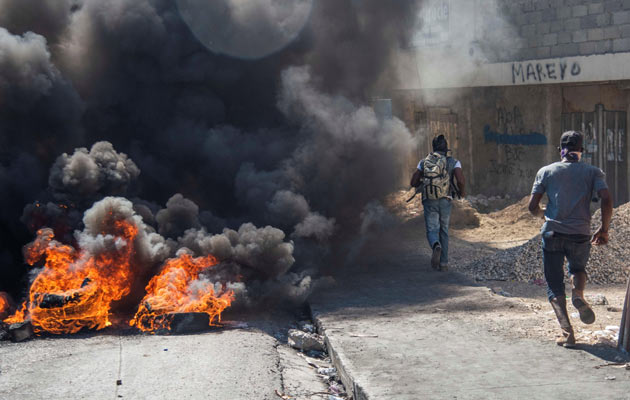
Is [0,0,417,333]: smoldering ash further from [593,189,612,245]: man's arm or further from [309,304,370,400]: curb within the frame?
[593,189,612,245]: man's arm

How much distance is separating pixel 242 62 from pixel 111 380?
7067 millimetres

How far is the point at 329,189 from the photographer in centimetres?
962

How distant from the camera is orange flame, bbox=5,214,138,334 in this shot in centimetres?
643

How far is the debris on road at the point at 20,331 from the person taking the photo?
618 cm

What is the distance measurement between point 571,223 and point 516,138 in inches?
415

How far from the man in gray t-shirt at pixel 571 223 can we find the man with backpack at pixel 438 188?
10.2 feet

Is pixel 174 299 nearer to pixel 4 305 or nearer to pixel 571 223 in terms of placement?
pixel 4 305

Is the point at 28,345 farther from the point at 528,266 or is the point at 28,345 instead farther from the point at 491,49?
the point at 491,49

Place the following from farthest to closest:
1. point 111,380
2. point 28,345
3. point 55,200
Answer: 1. point 55,200
2. point 28,345
3. point 111,380

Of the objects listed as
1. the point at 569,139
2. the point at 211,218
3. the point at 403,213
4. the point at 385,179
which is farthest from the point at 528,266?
the point at 403,213

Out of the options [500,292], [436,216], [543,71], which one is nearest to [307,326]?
[500,292]

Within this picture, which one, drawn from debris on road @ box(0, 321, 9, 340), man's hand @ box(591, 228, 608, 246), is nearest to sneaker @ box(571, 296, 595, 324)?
man's hand @ box(591, 228, 608, 246)

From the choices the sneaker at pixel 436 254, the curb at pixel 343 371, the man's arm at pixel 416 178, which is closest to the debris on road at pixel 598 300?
the sneaker at pixel 436 254

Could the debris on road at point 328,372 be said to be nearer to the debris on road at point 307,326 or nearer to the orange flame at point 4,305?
the debris on road at point 307,326
